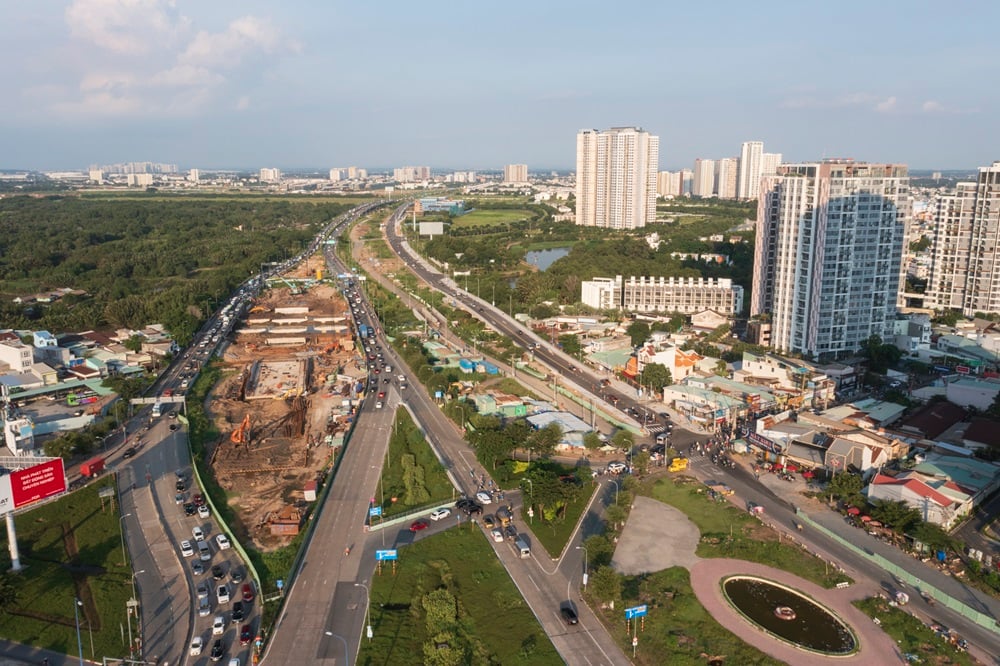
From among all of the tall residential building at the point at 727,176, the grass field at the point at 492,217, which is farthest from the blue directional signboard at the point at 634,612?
the tall residential building at the point at 727,176

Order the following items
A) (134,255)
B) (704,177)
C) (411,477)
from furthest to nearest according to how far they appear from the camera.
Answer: (704,177)
(134,255)
(411,477)

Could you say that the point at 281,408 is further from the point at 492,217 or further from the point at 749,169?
the point at 749,169

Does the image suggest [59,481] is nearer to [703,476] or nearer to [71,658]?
[71,658]

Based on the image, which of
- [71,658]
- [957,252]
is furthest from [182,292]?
[957,252]

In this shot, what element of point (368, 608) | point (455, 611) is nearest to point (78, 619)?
point (368, 608)

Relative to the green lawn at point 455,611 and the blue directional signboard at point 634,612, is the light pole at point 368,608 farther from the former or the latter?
the blue directional signboard at point 634,612
